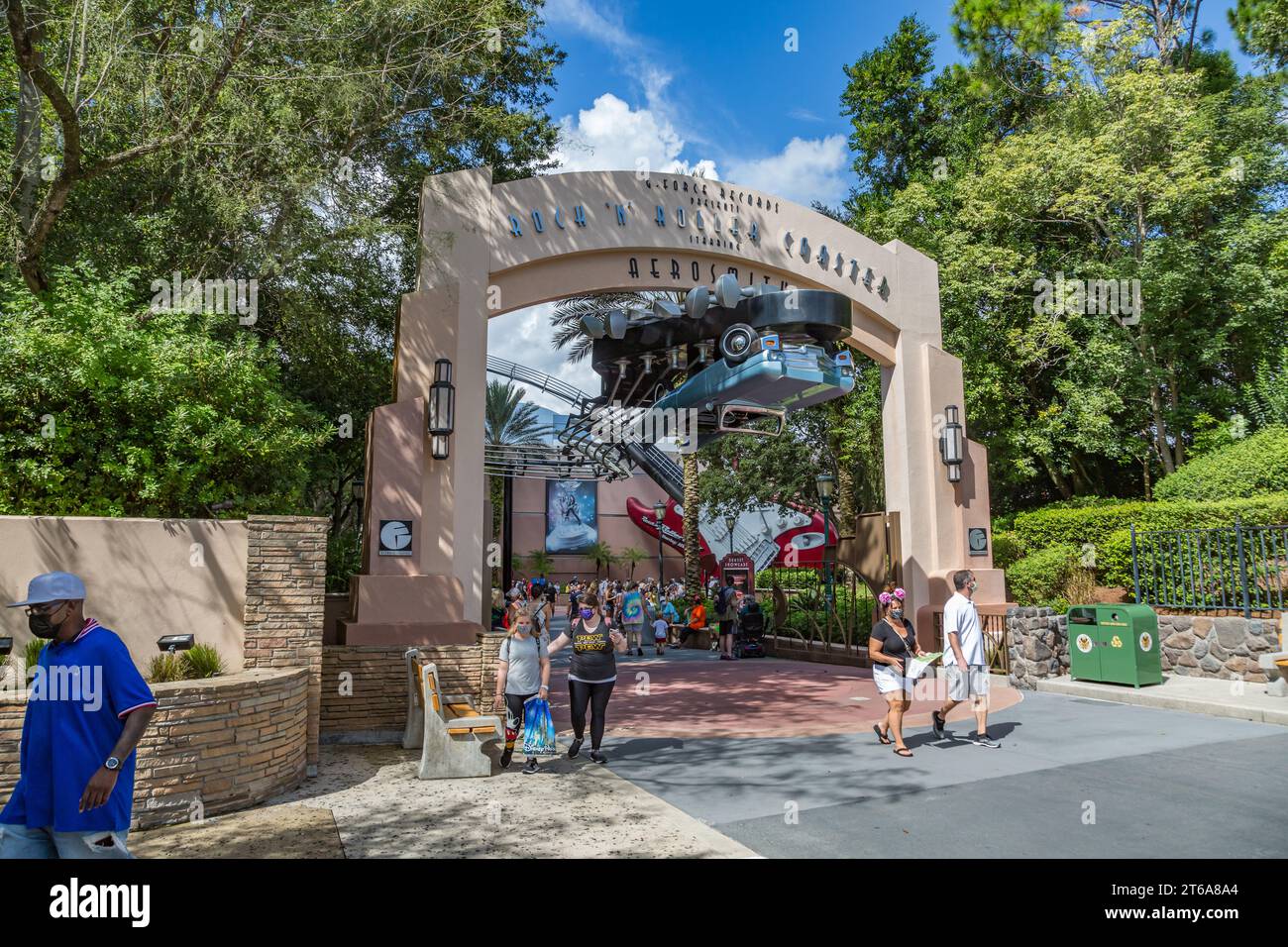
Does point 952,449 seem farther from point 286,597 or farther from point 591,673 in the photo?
point 286,597

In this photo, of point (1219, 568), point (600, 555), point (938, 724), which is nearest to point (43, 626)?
point (938, 724)

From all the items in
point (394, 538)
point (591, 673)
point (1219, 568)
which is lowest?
point (591, 673)

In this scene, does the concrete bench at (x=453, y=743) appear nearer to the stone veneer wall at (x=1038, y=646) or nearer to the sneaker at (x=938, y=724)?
the sneaker at (x=938, y=724)

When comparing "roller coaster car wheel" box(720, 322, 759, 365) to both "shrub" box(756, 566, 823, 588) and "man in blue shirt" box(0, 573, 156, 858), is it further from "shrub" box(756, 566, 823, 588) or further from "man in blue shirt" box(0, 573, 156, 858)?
"man in blue shirt" box(0, 573, 156, 858)

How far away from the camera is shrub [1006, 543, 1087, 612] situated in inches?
638

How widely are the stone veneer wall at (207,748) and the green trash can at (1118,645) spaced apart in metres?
10.4

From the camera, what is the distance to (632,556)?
4919 cm

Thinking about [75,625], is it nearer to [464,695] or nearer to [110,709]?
[110,709]

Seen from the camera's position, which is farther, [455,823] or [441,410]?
[441,410]

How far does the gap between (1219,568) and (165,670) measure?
13.7 m

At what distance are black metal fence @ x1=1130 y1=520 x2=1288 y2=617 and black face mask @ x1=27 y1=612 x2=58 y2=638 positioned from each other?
521 inches

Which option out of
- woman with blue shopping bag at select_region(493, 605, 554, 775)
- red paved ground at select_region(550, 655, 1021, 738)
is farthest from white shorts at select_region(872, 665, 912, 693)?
woman with blue shopping bag at select_region(493, 605, 554, 775)

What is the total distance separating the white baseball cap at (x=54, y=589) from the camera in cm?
368

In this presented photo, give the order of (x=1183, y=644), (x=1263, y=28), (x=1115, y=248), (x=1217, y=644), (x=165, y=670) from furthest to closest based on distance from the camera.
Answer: (x=1263, y=28) → (x=1115, y=248) → (x=1183, y=644) → (x=1217, y=644) → (x=165, y=670)
